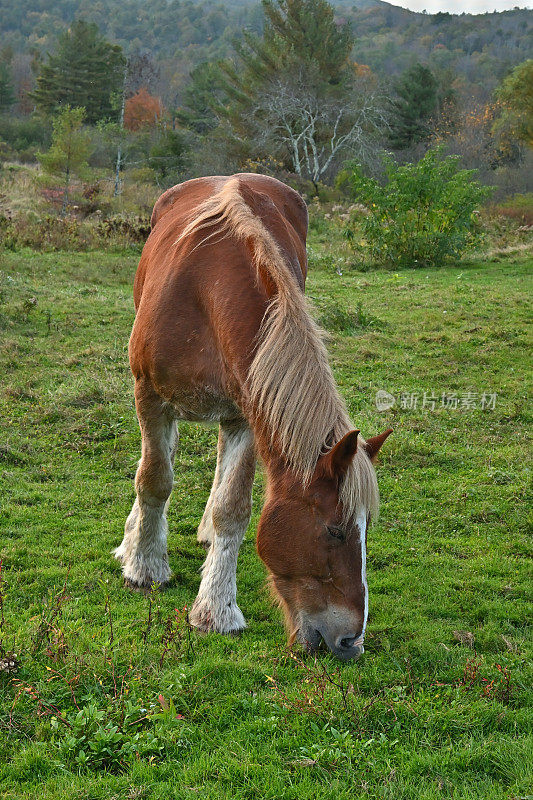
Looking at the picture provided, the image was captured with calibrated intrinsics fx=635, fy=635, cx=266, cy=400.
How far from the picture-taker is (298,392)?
266 cm

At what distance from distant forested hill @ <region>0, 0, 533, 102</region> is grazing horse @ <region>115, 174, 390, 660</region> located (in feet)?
177

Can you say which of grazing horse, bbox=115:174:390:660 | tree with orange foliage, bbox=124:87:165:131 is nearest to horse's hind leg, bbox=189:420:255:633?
grazing horse, bbox=115:174:390:660

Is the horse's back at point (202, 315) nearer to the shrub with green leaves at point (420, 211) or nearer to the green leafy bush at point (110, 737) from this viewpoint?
the green leafy bush at point (110, 737)

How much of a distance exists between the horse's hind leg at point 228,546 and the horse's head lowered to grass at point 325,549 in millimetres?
702

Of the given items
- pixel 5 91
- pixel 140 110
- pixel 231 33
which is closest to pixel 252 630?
pixel 5 91

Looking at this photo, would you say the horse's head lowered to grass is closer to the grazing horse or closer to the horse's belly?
the grazing horse

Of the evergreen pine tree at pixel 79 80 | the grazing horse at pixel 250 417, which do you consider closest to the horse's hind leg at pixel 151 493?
the grazing horse at pixel 250 417

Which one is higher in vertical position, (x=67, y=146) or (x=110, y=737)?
(x=67, y=146)

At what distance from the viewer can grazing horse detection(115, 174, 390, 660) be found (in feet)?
8.46

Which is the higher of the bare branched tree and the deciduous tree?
→ the bare branched tree

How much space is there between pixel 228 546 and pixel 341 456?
119cm

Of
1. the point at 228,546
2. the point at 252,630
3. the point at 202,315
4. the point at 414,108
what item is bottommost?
the point at 252,630

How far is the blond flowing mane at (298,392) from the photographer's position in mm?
2588

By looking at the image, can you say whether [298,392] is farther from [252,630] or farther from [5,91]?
[5,91]
